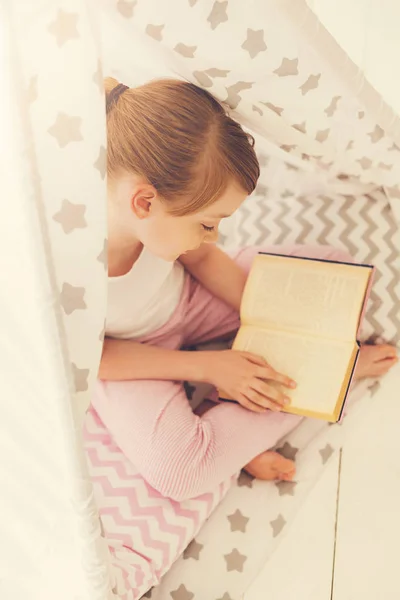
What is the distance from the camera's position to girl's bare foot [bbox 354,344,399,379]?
1058mm

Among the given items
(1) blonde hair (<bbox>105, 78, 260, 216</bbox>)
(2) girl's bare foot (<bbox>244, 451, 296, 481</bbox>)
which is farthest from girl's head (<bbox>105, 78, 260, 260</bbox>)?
(2) girl's bare foot (<bbox>244, 451, 296, 481</bbox>)

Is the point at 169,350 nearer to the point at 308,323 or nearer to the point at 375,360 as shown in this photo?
the point at 308,323

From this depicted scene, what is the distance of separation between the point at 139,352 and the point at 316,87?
0.46 metres

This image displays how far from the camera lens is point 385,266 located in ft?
3.75

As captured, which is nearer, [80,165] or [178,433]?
[80,165]

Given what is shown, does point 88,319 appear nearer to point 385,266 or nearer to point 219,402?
point 219,402

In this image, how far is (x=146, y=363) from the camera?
0.99 meters

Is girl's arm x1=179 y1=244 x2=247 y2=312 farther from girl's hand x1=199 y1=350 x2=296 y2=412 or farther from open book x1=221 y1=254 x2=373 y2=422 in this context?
girl's hand x1=199 y1=350 x2=296 y2=412

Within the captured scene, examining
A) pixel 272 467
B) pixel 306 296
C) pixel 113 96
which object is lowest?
pixel 272 467

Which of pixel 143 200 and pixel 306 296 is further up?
pixel 143 200

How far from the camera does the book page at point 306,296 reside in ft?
3.32

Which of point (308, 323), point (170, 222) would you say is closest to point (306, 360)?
point (308, 323)

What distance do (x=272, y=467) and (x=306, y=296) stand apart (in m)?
0.27

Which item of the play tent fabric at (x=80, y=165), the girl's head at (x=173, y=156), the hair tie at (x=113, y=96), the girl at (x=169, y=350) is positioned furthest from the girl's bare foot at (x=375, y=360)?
the hair tie at (x=113, y=96)
